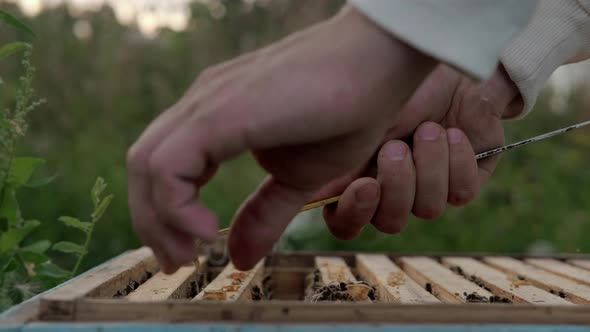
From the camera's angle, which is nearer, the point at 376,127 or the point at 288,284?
the point at 376,127

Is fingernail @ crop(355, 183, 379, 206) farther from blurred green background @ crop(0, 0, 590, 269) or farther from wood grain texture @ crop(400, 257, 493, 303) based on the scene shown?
blurred green background @ crop(0, 0, 590, 269)

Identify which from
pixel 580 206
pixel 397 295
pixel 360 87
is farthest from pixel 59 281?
pixel 580 206

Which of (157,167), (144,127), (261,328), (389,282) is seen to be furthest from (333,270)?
(144,127)

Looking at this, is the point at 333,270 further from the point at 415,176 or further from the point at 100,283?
the point at 100,283

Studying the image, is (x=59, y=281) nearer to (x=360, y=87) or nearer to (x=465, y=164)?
(x=465, y=164)

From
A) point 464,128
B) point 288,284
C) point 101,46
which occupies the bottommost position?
point 288,284

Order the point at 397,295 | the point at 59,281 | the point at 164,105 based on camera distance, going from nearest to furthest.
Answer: the point at 397,295 → the point at 59,281 → the point at 164,105

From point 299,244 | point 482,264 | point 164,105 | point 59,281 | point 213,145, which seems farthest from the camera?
point 164,105

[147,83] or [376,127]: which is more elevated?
[147,83]
